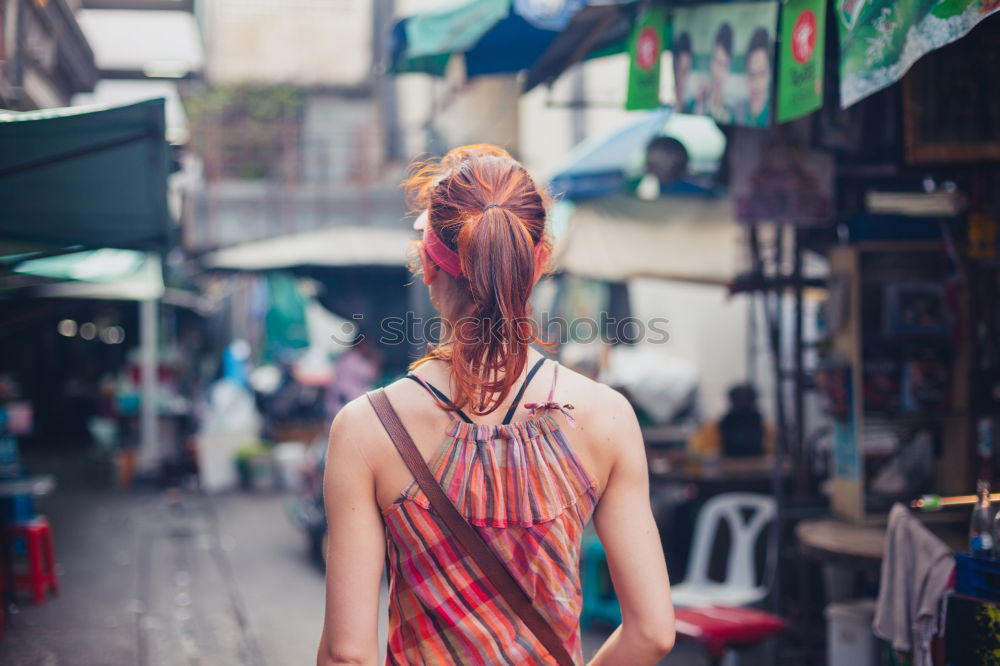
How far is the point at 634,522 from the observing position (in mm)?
1859

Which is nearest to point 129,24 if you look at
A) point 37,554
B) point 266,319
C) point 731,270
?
point 266,319

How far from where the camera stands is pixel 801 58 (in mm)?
3697

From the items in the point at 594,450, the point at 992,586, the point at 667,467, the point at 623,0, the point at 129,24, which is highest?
the point at 129,24

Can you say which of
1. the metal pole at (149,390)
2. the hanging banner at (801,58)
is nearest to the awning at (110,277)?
the metal pole at (149,390)

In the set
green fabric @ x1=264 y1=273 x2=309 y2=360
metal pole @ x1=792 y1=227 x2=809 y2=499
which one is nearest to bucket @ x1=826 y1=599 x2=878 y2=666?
metal pole @ x1=792 y1=227 x2=809 y2=499

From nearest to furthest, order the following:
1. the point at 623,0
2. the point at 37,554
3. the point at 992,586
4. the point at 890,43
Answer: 1. the point at 992,586
2. the point at 890,43
3. the point at 623,0
4. the point at 37,554

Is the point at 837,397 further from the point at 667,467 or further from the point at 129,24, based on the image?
the point at 129,24

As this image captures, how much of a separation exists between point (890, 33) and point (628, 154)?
12.9 ft

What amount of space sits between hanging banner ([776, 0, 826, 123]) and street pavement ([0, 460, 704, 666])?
3608 millimetres

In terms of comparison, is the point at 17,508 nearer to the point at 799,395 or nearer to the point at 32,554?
the point at 32,554

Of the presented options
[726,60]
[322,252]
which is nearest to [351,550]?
[726,60]

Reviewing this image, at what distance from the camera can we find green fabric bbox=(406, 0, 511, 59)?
17.6ft

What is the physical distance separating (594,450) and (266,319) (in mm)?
11832

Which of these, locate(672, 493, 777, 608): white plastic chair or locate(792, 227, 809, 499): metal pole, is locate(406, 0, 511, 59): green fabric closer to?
locate(792, 227, 809, 499): metal pole
